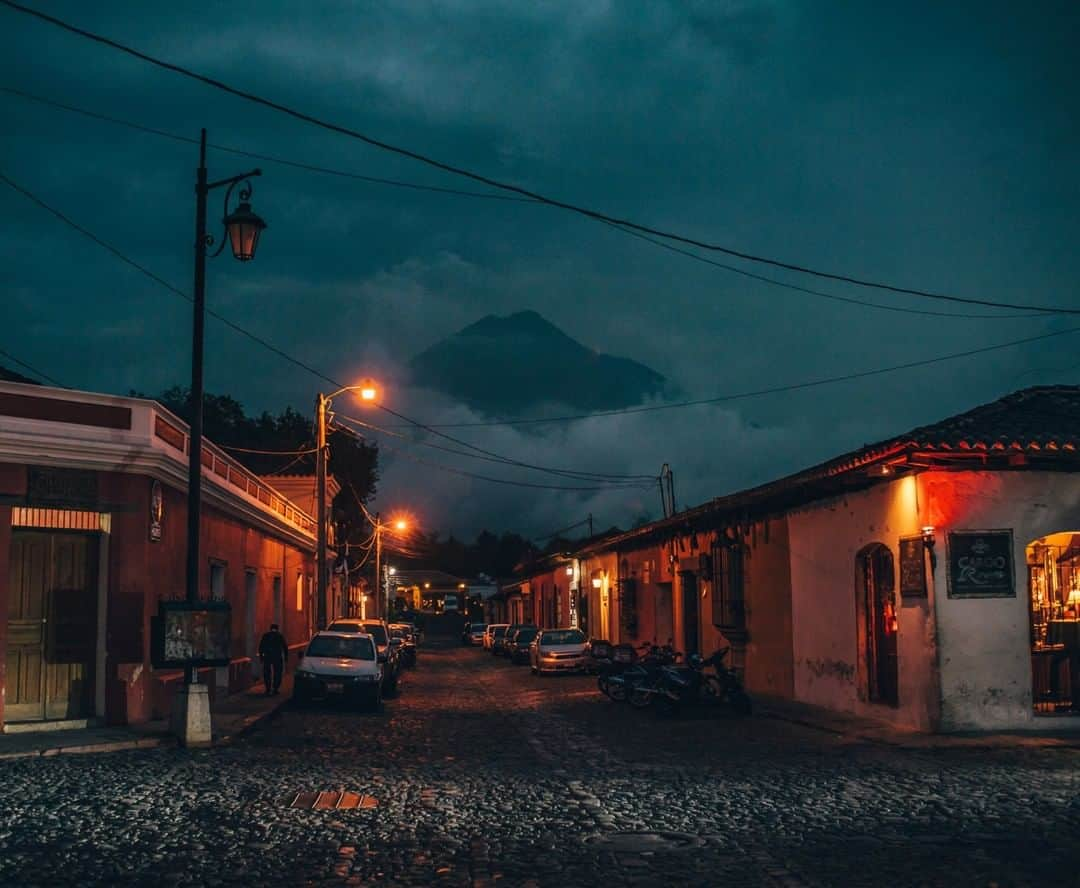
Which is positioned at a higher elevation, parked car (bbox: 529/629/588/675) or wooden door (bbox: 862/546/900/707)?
wooden door (bbox: 862/546/900/707)

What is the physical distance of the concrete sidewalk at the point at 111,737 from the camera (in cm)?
1520

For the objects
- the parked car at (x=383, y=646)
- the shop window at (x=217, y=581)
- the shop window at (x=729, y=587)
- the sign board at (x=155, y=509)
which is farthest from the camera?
the shop window at (x=729, y=587)

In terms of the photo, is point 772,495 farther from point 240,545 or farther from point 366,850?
point 366,850

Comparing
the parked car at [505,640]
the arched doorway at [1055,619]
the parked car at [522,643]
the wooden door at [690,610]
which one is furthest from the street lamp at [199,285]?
the parked car at [505,640]

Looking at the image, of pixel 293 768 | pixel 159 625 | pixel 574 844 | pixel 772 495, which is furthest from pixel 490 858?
pixel 772 495

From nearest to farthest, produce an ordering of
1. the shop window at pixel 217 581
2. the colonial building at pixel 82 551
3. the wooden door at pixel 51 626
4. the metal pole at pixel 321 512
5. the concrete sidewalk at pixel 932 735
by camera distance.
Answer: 1. the concrete sidewalk at pixel 932 735
2. the colonial building at pixel 82 551
3. the wooden door at pixel 51 626
4. the shop window at pixel 217 581
5. the metal pole at pixel 321 512

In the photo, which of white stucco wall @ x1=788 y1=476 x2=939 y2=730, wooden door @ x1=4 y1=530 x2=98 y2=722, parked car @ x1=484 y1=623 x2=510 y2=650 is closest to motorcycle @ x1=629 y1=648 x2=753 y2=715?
white stucco wall @ x1=788 y1=476 x2=939 y2=730

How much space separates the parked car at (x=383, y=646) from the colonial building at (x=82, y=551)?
5.95 metres

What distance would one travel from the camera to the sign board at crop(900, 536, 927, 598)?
17.1 m

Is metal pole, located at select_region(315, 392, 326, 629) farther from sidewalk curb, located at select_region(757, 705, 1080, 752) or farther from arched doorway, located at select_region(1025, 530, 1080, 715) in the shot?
arched doorway, located at select_region(1025, 530, 1080, 715)

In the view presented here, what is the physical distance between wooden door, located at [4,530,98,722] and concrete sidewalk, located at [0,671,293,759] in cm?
62

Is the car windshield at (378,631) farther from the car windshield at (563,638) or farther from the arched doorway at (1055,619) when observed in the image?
the arched doorway at (1055,619)

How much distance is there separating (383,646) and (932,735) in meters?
13.5

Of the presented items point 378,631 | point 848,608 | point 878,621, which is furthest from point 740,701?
point 378,631
